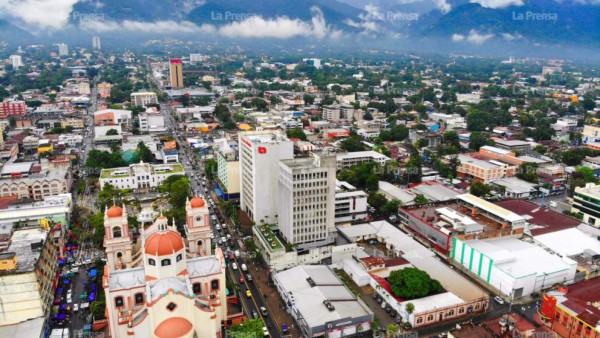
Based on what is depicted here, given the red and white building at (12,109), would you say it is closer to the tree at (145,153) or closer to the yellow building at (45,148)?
the yellow building at (45,148)

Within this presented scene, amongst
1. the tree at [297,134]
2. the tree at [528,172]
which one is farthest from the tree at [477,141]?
the tree at [297,134]

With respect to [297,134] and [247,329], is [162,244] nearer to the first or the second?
[247,329]

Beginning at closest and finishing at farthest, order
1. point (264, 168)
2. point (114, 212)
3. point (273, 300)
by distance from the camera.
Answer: point (114, 212) < point (273, 300) < point (264, 168)

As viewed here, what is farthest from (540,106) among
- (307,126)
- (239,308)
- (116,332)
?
(116,332)

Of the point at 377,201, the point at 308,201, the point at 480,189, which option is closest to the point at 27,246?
the point at 308,201

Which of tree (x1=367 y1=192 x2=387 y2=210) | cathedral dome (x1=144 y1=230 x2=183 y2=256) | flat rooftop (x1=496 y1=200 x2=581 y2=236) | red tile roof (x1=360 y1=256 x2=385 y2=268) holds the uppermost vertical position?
cathedral dome (x1=144 y1=230 x2=183 y2=256)

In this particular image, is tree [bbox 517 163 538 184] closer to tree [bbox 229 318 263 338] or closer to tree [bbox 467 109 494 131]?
tree [bbox 467 109 494 131]

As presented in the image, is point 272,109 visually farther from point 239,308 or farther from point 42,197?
point 239,308

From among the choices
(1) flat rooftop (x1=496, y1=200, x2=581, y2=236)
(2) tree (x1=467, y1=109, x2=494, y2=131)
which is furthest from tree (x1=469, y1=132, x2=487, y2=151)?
(1) flat rooftop (x1=496, y1=200, x2=581, y2=236)
